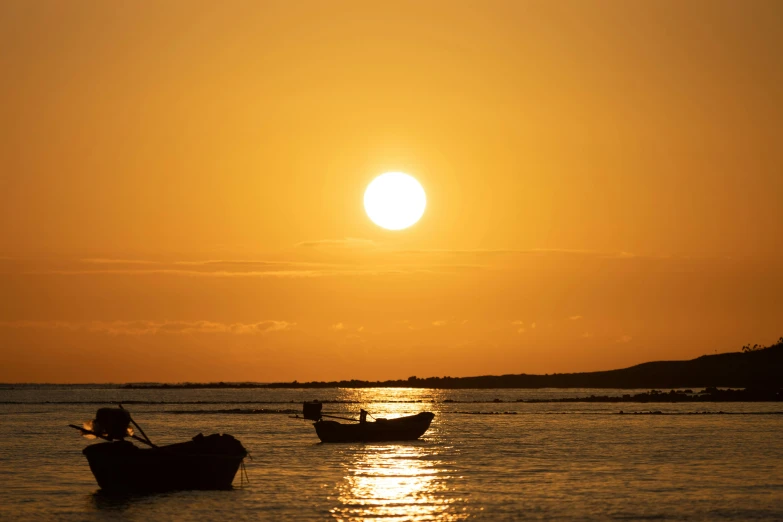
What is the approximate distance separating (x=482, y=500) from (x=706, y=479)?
12701 millimetres

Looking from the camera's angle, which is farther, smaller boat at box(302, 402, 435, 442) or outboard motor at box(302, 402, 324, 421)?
smaller boat at box(302, 402, 435, 442)

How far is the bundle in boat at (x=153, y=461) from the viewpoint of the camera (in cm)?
4256

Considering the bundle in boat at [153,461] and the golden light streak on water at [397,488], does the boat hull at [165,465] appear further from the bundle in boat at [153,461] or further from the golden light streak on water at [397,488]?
the golden light streak on water at [397,488]

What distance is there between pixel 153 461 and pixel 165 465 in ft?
1.77

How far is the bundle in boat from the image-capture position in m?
42.6

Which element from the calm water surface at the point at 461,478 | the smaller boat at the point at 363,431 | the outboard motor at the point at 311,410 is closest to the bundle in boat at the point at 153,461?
the calm water surface at the point at 461,478

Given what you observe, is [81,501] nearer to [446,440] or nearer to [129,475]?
[129,475]

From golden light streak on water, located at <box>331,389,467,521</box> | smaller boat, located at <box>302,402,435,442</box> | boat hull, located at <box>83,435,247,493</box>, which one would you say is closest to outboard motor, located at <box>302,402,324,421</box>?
smaller boat, located at <box>302,402,435,442</box>

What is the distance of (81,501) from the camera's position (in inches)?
1658

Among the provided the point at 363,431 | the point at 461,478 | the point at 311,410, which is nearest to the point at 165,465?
the point at 461,478

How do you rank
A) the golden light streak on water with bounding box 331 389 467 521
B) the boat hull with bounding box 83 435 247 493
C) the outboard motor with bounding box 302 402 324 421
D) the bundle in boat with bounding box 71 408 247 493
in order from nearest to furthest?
the golden light streak on water with bounding box 331 389 467 521
the bundle in boat with bounding box 71 408 247 493
the boat hull with bounding box 83 435 247 493
the outboard motor with bounding box 302 402 324 421

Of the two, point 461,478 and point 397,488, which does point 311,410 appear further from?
point 397,488

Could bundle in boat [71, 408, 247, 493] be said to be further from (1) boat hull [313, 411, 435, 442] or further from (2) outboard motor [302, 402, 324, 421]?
(1) boat hull [313, 411, 435, 442]

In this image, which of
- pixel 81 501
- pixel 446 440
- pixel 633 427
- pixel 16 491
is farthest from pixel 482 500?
pixel 633 427
